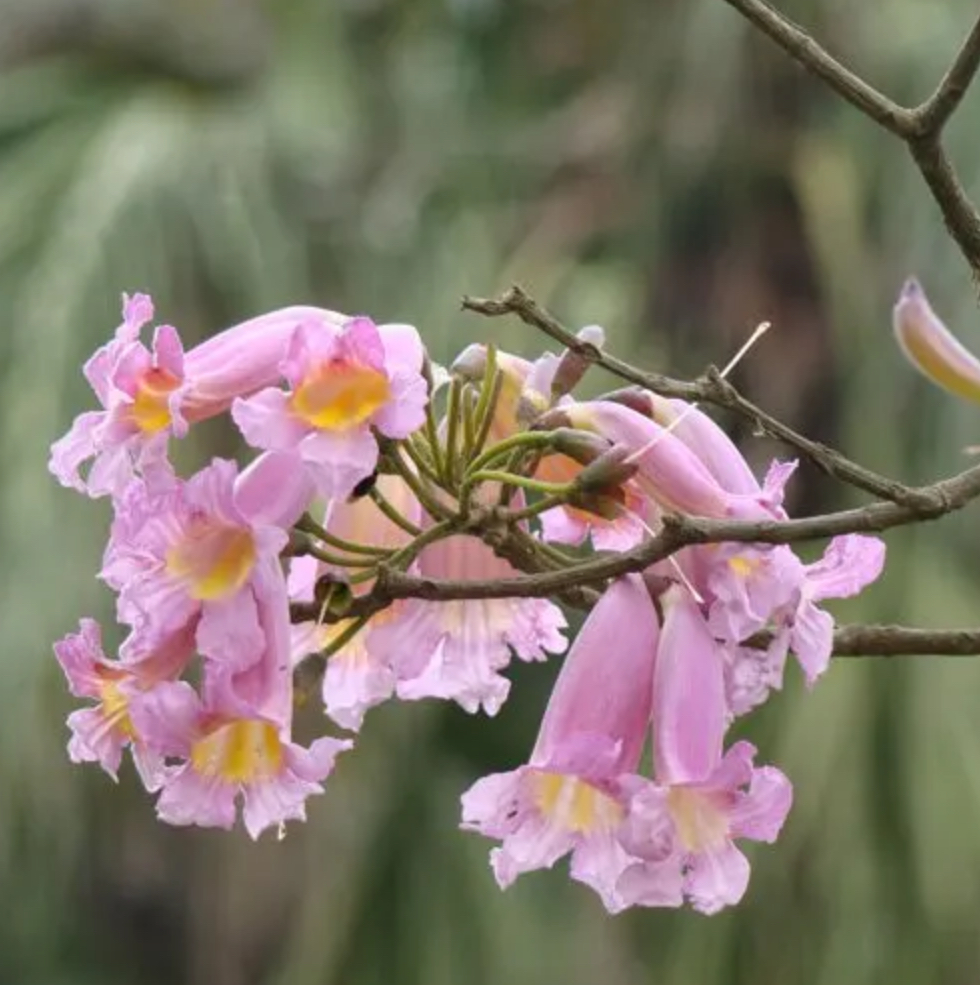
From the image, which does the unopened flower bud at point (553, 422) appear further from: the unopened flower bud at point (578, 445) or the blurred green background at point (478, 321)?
the blurred green background at point (478, 321)

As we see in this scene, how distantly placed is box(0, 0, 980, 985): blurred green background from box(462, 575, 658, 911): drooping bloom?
96 centimetres

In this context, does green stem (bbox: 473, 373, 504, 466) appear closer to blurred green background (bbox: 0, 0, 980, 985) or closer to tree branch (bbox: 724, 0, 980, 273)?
tree branch (bbox: 724, 0, 980, 273)

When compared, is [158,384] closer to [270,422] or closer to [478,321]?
[270,422]

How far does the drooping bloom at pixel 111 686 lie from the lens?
0.43m

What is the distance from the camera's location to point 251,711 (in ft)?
1.38

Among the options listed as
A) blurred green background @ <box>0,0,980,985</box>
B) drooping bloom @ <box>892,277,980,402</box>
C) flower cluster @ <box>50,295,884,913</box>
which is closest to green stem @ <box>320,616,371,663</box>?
flower cluster @ <box>50,295,884,913</box>

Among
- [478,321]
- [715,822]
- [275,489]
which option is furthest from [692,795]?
[478,321]

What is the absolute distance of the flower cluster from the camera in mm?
417

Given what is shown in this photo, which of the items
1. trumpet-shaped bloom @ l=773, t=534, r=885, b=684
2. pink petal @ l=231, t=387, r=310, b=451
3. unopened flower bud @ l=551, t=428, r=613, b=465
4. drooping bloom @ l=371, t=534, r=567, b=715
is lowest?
drooping bloom @ l=371, t=534, r=567, b=715

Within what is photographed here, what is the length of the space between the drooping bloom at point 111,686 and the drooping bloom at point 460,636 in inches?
2.2

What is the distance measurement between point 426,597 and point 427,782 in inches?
51.3

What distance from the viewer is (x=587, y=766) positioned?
428 mm

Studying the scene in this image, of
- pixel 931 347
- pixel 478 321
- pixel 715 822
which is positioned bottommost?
pixel 478 321

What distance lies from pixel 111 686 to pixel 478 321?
4.03ft
